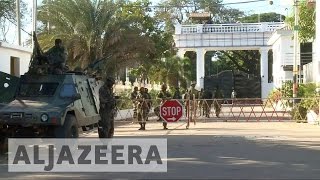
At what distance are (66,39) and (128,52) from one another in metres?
3.11

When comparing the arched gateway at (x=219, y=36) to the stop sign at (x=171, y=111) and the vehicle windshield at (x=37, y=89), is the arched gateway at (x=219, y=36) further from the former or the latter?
the vehicle windshield at (x=37, y=89)

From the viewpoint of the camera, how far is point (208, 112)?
26.6m

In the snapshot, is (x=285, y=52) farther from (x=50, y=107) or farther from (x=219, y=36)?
(x=50, y=107)

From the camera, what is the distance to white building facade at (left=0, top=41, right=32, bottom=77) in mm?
19547

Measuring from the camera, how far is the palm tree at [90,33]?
2775 centimetres

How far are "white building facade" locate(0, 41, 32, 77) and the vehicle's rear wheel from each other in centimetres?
746

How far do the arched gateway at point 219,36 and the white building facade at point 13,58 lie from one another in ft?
77.4

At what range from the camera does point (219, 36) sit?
4500cm

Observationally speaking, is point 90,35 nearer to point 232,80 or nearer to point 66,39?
point 66,39

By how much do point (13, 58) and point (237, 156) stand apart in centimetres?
1136

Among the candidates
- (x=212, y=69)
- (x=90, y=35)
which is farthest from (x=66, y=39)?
(x=212, y=69)

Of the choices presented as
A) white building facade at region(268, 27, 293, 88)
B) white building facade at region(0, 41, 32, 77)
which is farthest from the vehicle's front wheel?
white building facade at region(268, 27, 293, 88)

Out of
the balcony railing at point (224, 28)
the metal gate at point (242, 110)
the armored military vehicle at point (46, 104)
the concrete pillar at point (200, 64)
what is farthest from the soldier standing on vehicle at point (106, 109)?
the concrete pillar at point (200, 64)

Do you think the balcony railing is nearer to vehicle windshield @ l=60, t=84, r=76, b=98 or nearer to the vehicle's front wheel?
the vehicle's front wheel
